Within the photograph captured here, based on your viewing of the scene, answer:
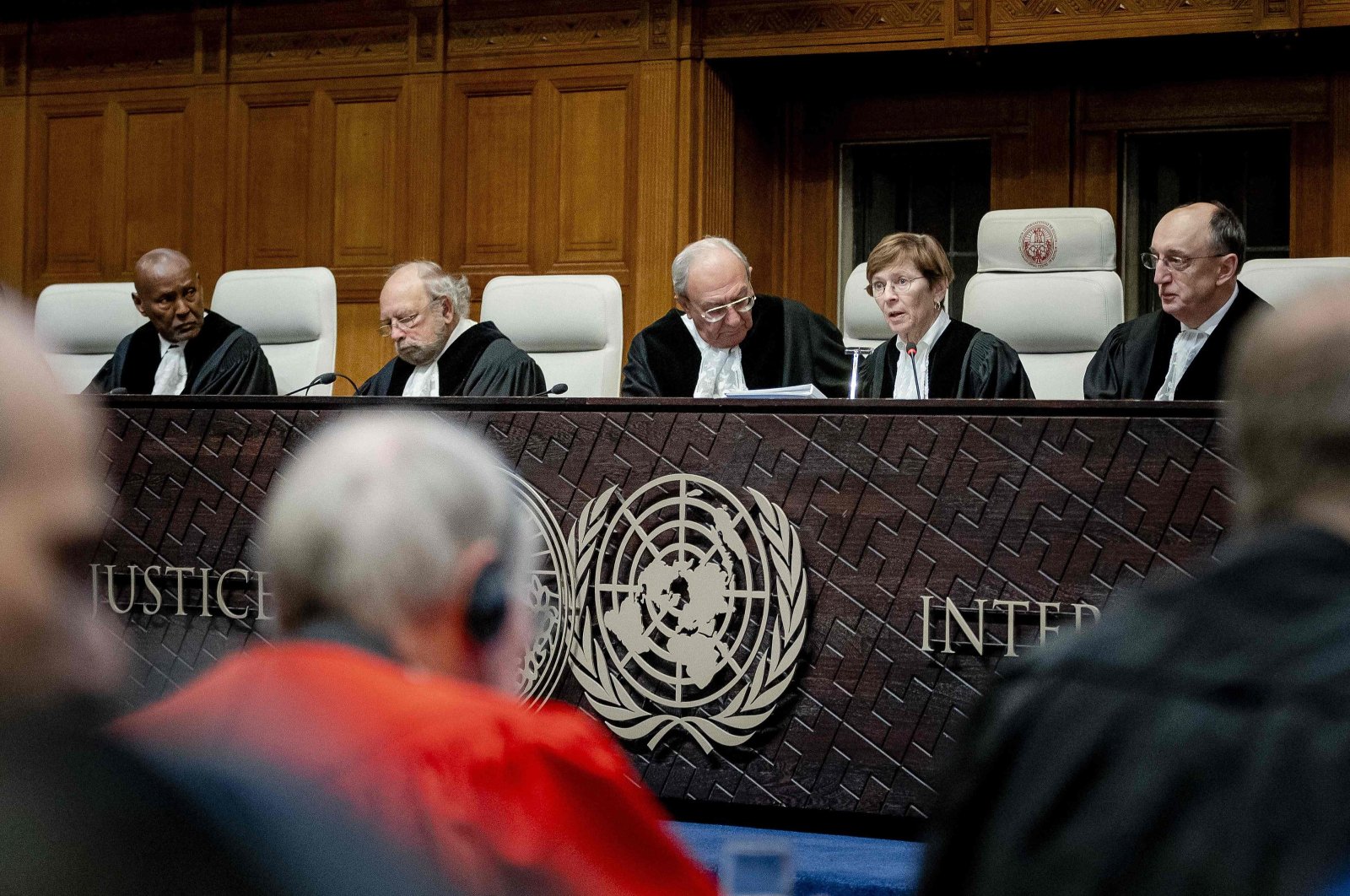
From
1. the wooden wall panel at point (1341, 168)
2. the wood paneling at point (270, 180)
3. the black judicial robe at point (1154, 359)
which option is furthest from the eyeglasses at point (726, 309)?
the wood paneling at point (270, 180)

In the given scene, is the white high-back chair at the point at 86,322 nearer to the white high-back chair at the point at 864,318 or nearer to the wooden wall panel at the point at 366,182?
the wooden wall panel at the point at 366,182

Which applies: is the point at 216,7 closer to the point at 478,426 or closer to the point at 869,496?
the point at 478,426

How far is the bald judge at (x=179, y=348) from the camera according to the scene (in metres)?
5.57

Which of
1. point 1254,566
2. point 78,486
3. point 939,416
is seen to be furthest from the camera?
point 939,416

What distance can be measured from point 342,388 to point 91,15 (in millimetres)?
2306

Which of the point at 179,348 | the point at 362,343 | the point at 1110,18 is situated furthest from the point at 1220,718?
the point at 362,343

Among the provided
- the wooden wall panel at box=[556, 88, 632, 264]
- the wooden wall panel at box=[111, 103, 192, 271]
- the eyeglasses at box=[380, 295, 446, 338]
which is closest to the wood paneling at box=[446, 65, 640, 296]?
the wooden wall panel at box=[556, 88, 632, 264]

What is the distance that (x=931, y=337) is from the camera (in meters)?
4.59

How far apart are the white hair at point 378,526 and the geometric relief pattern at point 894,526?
2069 millimetres

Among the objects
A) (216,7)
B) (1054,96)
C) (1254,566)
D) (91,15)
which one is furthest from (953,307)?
(1254,566)

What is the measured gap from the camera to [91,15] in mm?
7938

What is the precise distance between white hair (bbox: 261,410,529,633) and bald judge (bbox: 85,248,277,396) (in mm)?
4532

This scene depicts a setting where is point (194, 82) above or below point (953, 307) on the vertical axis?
above

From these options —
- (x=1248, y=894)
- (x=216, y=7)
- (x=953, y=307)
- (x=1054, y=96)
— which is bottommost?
(x=1248, y=894)
